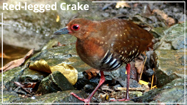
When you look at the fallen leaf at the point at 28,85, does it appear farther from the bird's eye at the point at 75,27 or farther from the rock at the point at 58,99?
the bird's eye at the point at 75,27

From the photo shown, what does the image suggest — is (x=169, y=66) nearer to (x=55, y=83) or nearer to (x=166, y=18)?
(x=55, y=83)

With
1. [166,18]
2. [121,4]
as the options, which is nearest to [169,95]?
[166,18]

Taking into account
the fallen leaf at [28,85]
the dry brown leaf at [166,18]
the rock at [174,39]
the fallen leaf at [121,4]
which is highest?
the fallen leaf at [121,4]

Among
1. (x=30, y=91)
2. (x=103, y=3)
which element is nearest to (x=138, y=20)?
(x=103, y=3)

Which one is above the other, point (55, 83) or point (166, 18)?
point (166, 18)

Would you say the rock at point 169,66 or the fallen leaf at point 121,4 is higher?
the fallen leaf at point 121,4

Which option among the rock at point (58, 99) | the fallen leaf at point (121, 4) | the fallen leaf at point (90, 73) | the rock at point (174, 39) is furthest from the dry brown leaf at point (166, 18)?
the rock at point (58, 99)

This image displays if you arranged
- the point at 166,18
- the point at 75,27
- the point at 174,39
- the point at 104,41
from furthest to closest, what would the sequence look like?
the point at 166,18
the point at 174,39
the point at 104,41
the point at 75,27
